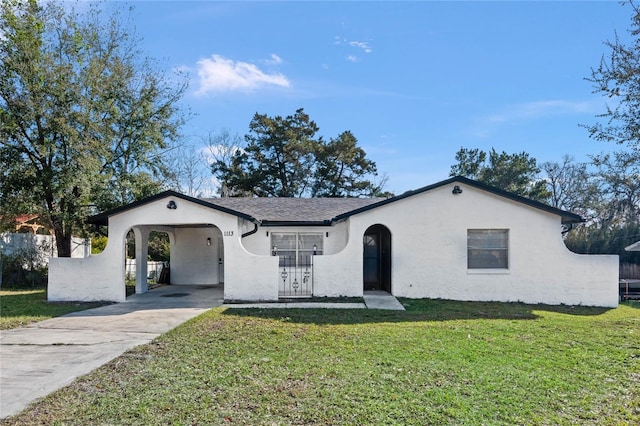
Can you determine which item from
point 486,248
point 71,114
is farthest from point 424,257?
point 71,114

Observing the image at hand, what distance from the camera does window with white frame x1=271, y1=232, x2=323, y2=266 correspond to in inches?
627

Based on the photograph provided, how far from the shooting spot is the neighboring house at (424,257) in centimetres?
1344

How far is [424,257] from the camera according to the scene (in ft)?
46.1

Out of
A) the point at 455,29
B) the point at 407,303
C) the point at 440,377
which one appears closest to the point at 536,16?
the point at 455,29

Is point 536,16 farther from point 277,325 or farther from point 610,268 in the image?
point 277,325

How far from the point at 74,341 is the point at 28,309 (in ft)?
17.0

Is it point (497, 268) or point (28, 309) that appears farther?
point (497, 268)

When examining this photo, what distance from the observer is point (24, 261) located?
1981 centimetres

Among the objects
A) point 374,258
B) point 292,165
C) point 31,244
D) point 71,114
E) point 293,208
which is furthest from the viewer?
point 292,165

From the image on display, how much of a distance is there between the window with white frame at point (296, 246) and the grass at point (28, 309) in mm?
6399

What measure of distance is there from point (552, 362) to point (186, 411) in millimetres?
5555

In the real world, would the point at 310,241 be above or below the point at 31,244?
above

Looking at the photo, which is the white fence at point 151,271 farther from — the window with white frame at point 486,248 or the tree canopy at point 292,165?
the tree canopy at point 292,165

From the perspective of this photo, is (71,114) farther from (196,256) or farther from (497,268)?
(497,268)
